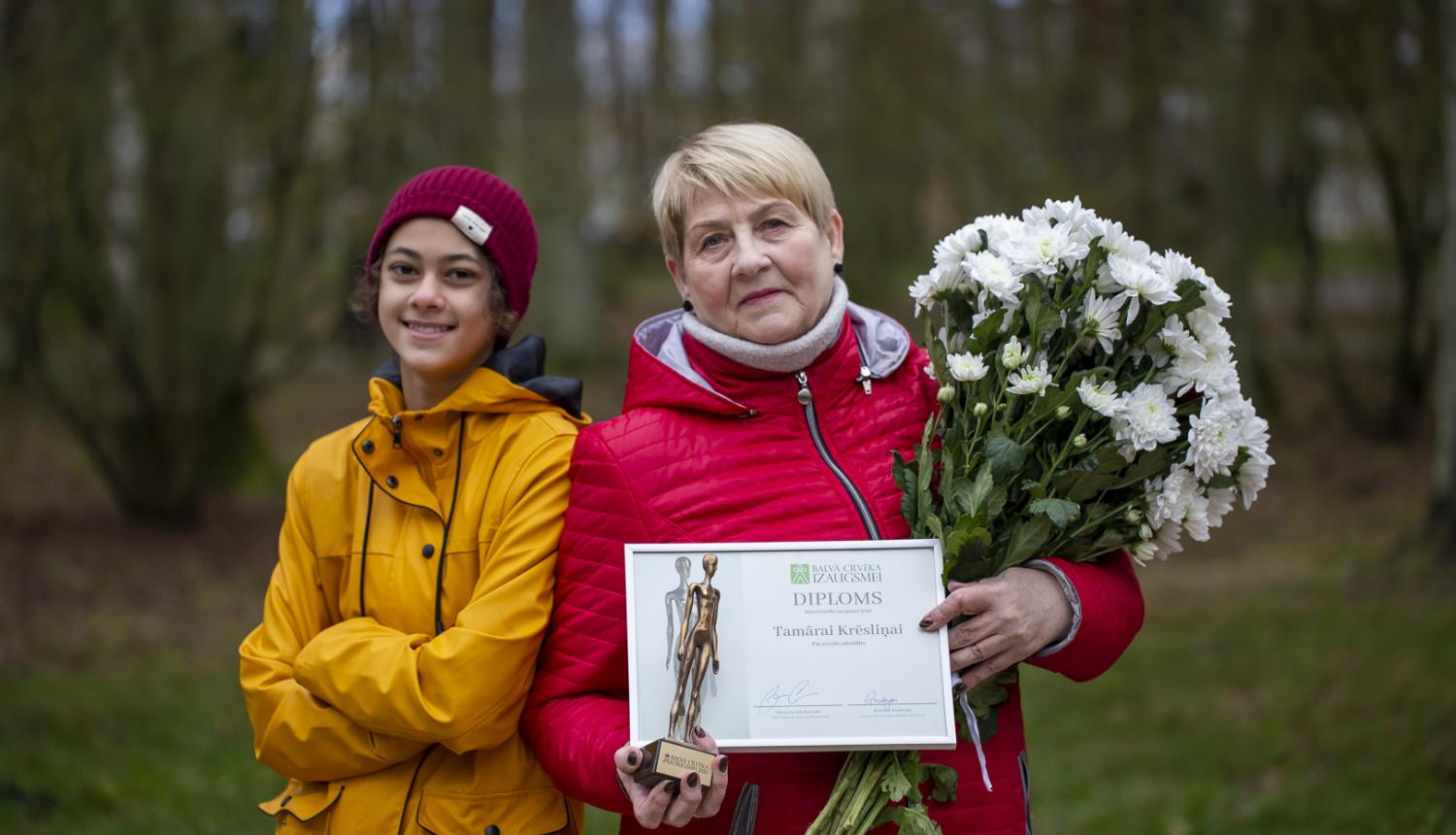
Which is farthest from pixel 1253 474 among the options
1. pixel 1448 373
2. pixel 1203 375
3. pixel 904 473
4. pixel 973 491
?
pixel 1448 373

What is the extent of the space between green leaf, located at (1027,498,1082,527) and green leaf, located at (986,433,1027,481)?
0.25ft

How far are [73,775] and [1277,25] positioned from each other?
41.0 feet

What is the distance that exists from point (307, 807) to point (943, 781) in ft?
3.97

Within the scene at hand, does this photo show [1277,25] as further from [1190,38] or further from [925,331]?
[925,331]

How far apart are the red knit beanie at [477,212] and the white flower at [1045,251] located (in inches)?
39.7

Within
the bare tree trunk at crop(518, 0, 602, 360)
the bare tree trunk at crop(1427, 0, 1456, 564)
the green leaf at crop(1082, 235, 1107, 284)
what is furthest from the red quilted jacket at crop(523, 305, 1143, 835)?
the bare tree trunk at crop(518, 0, 602, 360)

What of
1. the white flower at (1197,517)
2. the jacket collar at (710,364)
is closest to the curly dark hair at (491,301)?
the jacket collar at (710,364)

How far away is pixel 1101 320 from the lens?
2604 mm

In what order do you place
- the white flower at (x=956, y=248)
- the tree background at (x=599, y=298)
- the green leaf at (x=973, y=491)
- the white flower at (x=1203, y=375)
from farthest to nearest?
the tree background at (x=599, y=298) < the white flower at (x=956, y=248) < the white flower at (x=1203, y=375) < the green leaf at (x=973, y=491)

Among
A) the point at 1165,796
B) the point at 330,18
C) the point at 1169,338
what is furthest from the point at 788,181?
the point at 330,18

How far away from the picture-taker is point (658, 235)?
2971mm

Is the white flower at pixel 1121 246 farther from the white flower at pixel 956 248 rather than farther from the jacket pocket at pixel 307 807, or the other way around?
the jacket pocket at pixel 307 807

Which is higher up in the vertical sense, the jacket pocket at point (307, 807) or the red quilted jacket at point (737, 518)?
the red quilted jacket at point (737, 518)

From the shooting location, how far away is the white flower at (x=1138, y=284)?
2.57 m
